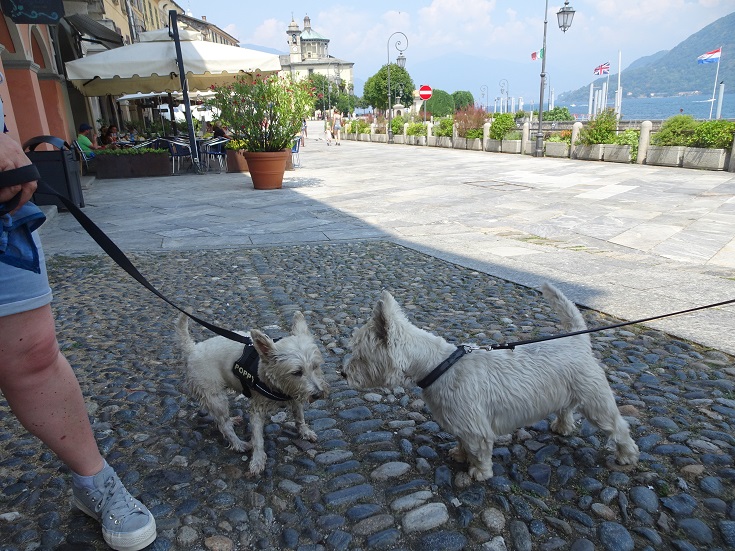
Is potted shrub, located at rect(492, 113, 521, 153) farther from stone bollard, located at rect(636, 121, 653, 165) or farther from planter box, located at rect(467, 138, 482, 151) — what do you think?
stone bollard, located at rect(636, 121, 653, 165)

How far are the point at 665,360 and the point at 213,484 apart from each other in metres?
3.20

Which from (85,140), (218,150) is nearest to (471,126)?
(218,150)

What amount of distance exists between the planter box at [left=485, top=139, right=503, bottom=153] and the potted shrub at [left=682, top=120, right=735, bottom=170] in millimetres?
9685

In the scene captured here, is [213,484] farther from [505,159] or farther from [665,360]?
[505,159]

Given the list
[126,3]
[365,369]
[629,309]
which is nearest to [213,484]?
[365,369]

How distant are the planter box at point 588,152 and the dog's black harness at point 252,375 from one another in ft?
63.0

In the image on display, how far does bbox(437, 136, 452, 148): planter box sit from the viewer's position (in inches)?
1121

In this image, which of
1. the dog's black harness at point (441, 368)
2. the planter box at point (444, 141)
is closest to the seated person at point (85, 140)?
the dog's black harness at point (441, 368)

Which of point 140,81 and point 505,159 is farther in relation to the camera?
point 505,159

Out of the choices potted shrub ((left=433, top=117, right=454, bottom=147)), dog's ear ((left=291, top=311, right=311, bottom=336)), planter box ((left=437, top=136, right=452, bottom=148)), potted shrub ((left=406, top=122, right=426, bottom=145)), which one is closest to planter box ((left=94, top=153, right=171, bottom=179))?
dog's ear ((left=291, top=311, right=311, bottom=336))

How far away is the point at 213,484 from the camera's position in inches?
95.5

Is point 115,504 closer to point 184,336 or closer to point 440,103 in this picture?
point 184,336

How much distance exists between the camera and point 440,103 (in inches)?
4154

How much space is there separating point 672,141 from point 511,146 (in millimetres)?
8199
